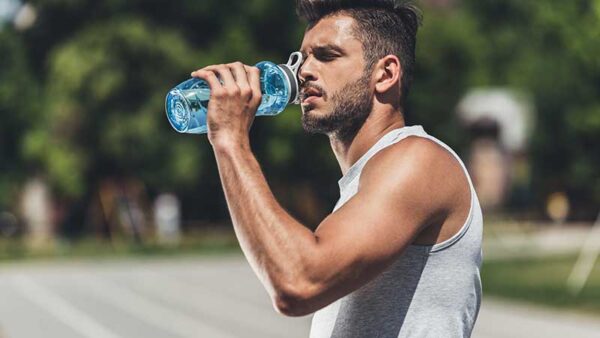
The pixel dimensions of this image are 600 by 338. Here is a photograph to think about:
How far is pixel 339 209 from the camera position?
6.60 ft

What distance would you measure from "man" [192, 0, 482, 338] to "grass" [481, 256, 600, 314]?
13.4m

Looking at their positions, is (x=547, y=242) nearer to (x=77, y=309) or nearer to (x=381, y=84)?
(x=77, y=309)

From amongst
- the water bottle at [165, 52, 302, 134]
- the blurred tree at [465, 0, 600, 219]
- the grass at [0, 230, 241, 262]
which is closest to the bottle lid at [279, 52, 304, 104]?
the water bottle at [165, 52, 302, 134]

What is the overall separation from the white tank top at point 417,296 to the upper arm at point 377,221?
0.08 metres

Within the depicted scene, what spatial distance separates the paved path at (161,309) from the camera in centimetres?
1373

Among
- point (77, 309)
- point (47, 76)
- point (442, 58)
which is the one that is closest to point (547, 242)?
point (442, 58)

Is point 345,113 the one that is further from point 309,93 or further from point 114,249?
point 114,249

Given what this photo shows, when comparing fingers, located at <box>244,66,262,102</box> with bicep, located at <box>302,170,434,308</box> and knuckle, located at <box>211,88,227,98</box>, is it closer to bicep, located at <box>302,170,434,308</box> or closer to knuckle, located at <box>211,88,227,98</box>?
knuckle, located at <box>211,88,227,98</box>

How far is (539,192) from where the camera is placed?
145 feet

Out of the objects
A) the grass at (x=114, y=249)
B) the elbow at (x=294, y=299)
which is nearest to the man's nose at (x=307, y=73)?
the elbow at (x=294, y=299)

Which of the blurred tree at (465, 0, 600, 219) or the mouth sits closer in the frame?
the mouth

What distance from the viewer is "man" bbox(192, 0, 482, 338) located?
1.94 m

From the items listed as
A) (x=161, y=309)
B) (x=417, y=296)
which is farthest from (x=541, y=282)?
(x=417, y=296)

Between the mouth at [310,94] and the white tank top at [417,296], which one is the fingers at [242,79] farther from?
the white tank top at [417,296]
